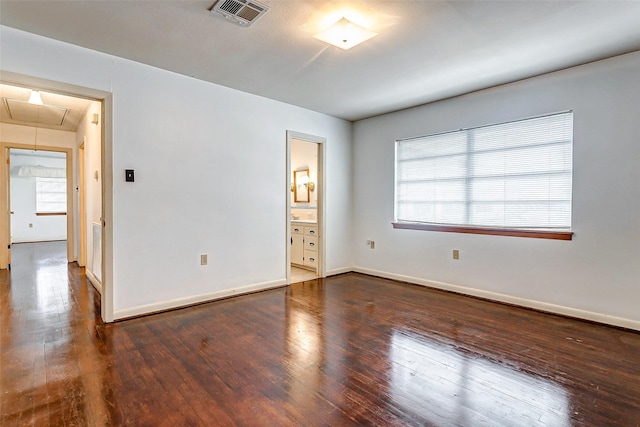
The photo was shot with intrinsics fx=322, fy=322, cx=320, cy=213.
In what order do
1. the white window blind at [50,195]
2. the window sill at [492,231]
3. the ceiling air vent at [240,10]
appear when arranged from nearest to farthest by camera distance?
the ceiling air vent at [240,10], the window sill at [492,231], the white window blind at [50,195]

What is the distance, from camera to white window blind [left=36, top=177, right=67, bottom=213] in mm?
9508

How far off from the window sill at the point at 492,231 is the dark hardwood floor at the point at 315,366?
0.84 metres

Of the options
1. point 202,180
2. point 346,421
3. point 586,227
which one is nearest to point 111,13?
point 202,180

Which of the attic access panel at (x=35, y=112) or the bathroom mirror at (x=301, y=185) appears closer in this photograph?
the attic access panel at (x=35, y=112)

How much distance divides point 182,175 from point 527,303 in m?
4.17

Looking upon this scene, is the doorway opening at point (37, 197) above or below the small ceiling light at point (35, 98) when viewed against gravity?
below

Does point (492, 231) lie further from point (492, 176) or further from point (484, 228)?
point (492, 176)

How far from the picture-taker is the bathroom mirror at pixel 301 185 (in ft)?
20.2

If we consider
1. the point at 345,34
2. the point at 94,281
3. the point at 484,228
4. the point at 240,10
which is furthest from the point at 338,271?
the point at 240,10

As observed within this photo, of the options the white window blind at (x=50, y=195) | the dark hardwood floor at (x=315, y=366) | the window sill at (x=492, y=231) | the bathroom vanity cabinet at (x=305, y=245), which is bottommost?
the dark hardwood floor at (x=315, y=366)

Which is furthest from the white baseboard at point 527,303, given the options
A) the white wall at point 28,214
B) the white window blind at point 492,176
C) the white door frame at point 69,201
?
the white wall at point 28,214

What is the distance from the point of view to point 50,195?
31.7ft

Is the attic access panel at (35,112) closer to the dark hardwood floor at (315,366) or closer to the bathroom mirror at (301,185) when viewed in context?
the dark hardwood floor at (315,366)

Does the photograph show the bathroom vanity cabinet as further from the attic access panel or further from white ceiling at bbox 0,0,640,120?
the attic access panel
